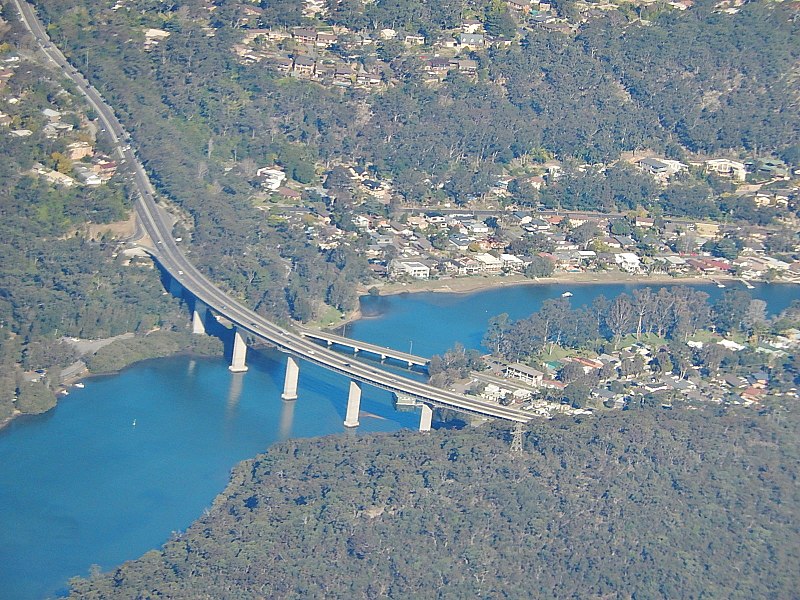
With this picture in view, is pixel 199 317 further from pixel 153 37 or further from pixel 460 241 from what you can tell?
pixel 153 37

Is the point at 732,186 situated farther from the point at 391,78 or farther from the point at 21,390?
the point at 21,390

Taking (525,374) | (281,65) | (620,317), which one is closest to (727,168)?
(281,65)

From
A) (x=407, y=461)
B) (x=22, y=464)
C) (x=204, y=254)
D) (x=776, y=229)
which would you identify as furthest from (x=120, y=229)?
(x=776, y=229)

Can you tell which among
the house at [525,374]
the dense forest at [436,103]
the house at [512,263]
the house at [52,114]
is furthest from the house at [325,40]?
the house at [525,374]

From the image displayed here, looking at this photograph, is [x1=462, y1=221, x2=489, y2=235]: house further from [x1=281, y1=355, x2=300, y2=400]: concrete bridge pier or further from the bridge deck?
[x1=281, y1=355, x2=300, y2=400]: concrete bridge pier

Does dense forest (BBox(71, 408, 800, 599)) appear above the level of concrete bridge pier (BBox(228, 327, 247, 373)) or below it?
above

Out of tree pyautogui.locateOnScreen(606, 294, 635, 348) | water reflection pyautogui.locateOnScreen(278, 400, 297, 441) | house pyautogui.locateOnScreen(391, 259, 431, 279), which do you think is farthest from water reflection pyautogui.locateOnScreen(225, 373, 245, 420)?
tree pyautogui.locateOnScreen(606, 294, 635, 348)
